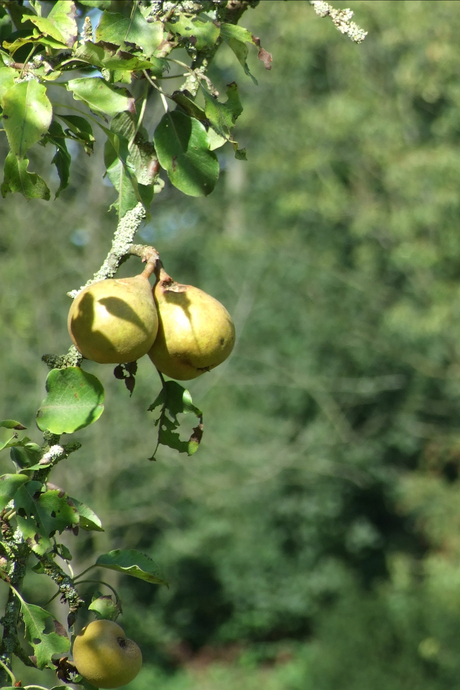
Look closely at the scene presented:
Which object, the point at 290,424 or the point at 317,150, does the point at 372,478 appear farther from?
the point at 317,150

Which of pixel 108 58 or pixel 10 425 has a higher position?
pixel 108 58

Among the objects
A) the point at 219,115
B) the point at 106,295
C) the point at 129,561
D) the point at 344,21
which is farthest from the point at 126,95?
the point at 129,561

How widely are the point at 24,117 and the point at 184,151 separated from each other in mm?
261

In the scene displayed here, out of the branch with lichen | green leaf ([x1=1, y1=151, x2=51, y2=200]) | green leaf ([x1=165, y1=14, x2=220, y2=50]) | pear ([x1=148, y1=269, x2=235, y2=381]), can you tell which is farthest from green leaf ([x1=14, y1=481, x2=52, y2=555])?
the branch with lichen

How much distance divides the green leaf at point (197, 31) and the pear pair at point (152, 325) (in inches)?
12.4

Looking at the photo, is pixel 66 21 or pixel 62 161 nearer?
pixel 66 21

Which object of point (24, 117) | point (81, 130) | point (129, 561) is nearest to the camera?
point (24, 117)

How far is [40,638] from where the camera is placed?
95 centimetres

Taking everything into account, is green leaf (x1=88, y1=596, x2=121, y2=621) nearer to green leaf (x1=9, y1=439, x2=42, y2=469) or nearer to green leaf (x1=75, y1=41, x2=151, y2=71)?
green leaf (x1=9, y1=439, x2=42, y2=469)

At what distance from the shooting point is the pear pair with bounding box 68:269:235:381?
953 mm

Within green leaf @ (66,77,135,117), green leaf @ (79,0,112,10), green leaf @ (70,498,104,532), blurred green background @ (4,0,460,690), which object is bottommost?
blurred green background @ (4,0,460,690)

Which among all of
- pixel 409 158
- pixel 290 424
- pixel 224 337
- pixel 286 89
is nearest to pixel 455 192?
pixel 409 158

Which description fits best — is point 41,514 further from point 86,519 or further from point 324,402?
point 324,402

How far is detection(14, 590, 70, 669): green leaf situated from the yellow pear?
0.13 feet
